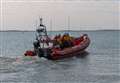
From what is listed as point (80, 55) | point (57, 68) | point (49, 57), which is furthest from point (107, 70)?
point (80, 55)

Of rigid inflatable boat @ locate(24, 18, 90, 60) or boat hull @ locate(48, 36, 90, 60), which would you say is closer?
rigid inflatable boat @ locate(24, 18, 90, 60)

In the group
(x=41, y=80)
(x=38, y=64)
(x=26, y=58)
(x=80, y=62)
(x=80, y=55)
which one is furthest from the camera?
(x=80, y=55)

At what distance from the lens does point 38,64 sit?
130ft

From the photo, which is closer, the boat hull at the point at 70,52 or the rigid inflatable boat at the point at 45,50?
the rigid inflatable boat at the point at 45,50

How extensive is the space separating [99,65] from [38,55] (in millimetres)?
5484

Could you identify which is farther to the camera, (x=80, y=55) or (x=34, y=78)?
(x=80, y=55)

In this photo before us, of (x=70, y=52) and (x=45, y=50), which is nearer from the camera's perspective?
(x=45, y=50)

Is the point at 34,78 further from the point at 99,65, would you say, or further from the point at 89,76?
the point at 99,65

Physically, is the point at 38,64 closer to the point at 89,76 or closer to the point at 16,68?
the point at 16,68

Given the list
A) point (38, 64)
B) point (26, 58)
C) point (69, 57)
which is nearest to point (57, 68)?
point (38, 64)

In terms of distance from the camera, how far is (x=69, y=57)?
46562mm

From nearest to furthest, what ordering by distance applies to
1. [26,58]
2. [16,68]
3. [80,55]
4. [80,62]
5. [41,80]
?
[41,80], [16,68], [26,58], [80,62], [80,55]

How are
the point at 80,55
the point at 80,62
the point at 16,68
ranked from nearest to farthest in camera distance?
the point at 16,68 < the point at 80,62 < the point at 80,55

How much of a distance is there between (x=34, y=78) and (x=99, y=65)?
35.9ft
